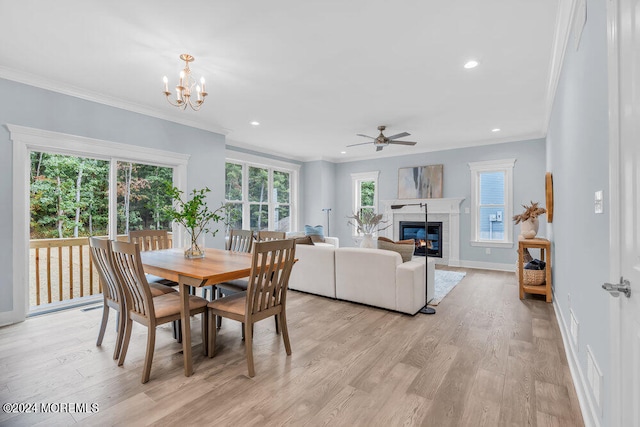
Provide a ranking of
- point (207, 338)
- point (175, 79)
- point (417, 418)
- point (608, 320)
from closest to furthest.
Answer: point (608, 320) → point (417, 418) → point (207, 338) → point (175, 79)

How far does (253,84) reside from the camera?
3.47 meters

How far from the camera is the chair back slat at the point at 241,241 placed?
3470 millimetres

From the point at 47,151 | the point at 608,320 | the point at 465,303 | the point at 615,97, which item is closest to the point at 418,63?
the point at 615,97

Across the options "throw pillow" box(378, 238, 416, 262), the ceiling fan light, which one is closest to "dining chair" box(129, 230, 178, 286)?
"throw pillow" box(378, 238, 416, 262)

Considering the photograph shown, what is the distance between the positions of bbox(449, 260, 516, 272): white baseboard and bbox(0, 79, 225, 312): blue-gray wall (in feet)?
15.6

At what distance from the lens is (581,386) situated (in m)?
1.85

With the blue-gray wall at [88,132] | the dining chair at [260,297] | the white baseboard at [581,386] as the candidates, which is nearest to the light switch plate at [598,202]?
the white baseboard at [581,386]

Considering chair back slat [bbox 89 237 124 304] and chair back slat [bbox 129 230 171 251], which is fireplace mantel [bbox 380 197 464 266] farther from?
chair back slat [bbox 89 237 124 304]

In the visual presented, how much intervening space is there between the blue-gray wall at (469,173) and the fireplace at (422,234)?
48 cm

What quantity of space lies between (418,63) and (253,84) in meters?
1.78

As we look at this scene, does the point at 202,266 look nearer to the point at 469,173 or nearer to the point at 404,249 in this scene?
the point at 404,249

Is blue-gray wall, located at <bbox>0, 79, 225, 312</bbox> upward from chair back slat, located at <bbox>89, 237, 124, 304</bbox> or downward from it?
upward

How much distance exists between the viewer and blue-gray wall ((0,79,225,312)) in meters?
3.13

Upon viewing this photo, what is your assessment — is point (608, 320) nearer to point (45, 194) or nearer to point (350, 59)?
point (350, 59)
